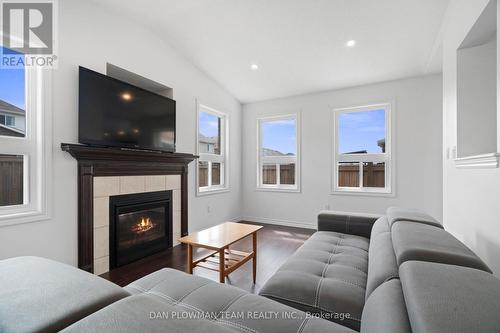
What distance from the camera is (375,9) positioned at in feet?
7.95

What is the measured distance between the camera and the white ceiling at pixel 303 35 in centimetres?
249

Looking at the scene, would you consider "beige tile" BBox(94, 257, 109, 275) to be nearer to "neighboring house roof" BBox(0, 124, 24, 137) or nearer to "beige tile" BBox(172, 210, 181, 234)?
"beige tile" BBox(172, 210, 181, 234)

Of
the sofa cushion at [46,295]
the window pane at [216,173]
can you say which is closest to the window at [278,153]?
the window pane at [216,173]

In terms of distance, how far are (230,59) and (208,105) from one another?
882 millimetres

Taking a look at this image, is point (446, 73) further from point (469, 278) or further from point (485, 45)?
point (469, 278)

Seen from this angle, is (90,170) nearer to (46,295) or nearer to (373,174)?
(46,295)

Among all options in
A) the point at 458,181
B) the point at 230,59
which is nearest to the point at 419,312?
the point at 458,181

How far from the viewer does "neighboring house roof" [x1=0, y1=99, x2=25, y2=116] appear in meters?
1.94

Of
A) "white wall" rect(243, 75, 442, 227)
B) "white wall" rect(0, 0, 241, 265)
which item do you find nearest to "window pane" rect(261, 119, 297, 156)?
"white wall" rect(243, 75, 442, 227)

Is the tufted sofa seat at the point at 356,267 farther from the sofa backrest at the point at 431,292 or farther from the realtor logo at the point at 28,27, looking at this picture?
the realtor logo at the point at 28,27

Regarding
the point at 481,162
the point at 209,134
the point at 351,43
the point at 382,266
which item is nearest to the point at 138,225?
the point at 209,134

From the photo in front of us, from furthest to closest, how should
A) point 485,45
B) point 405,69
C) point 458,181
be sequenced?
point 405,69
point 458,181
point 485,45

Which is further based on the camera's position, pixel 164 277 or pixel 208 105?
pixel 208 105

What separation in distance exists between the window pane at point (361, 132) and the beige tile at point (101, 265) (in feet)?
12.5
